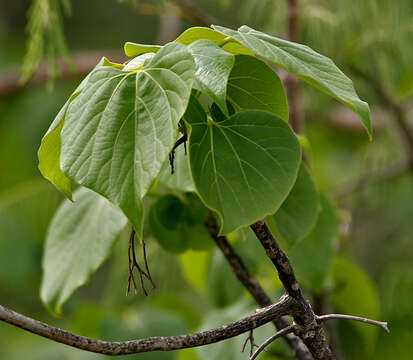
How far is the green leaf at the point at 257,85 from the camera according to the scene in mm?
293

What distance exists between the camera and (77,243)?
454 millimetres

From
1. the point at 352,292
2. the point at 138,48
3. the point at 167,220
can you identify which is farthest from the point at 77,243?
the point at 352,292

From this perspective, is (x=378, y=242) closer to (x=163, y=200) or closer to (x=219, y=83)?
(x=163, y=200)

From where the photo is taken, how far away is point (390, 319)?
1.03 metres

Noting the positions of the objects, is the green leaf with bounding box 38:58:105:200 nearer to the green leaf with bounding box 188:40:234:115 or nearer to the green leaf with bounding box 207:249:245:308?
the green leaf with bounding box 188:40:234:115

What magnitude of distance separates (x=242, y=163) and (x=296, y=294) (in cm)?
6

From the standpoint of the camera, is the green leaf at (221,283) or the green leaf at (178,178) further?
the green leaf at (221,283)

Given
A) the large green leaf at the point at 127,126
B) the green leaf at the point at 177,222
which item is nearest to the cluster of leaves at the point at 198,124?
the large green leaf at the point at 127,126

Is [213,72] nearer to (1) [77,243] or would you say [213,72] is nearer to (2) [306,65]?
(2) [306,65]

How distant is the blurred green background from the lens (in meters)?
0.69

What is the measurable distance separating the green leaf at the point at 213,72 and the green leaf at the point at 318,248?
279 mm

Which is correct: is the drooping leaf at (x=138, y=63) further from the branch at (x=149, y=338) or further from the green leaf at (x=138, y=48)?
the branch at (x=149, y=338)

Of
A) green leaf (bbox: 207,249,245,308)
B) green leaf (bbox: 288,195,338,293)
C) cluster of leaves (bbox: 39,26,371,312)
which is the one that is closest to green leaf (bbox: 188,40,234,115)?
cluster of leaves (bbox: 39,26,371,312)

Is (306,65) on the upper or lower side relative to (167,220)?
upper
